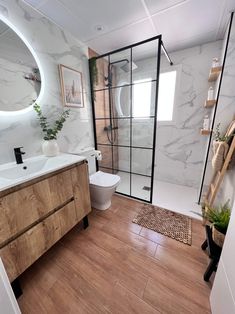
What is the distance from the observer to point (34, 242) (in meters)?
1.01

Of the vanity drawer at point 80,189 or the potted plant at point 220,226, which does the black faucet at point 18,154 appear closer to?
the vanity drawer at point 80,189

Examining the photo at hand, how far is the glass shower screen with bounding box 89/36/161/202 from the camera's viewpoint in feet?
5.94

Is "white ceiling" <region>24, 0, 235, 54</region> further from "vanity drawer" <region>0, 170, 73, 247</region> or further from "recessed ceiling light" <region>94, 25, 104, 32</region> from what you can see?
"vanity drawer" <region>0, 170, 73, 247</region>

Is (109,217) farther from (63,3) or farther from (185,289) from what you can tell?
(63,3)

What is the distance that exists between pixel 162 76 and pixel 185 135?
1085 mm

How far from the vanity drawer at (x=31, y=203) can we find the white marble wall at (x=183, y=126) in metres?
1.34

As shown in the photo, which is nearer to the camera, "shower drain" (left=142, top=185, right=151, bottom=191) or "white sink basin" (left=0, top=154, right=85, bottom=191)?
"white sink basin" (left=0, top=154, right=85, bottom=191)

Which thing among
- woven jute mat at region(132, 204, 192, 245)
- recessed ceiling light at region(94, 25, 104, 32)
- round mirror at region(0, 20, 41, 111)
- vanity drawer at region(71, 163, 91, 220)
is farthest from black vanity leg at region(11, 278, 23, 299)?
recessed ceiling light at region(94, 25, 104, 32)

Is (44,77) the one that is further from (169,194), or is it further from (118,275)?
(169,194)

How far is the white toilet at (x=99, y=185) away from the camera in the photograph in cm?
167

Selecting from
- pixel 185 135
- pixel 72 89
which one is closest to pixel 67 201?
pixel 72 89

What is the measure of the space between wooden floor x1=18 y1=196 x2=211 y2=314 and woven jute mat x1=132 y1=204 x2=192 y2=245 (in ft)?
0.21

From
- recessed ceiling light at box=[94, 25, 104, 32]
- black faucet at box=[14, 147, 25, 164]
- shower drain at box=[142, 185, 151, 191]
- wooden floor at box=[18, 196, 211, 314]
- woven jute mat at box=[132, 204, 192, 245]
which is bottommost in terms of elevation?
wooden floor at box=[18, 196, 211, 314]

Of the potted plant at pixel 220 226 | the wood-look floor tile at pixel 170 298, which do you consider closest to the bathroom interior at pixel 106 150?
the wood-look floor tile at pixel 170 298
